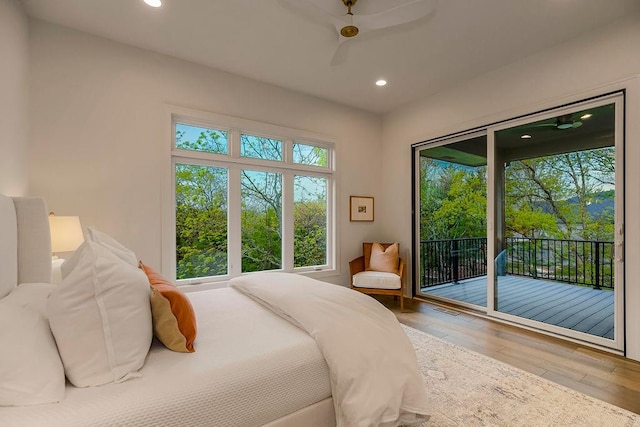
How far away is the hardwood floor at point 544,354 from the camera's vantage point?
2078mm

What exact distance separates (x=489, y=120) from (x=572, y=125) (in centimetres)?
77

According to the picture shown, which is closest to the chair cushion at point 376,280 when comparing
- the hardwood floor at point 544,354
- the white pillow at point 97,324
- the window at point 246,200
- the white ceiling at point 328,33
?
the hardwood floor at point 544,354

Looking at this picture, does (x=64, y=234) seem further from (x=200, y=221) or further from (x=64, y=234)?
(x=200, y=221)

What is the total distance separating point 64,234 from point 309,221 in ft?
8.73

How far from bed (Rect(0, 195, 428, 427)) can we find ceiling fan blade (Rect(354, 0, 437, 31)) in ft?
6.70

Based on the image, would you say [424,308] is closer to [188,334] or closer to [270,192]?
Result: [270,192]

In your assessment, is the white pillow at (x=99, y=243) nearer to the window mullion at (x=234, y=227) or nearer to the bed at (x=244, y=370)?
the bed at (x=244, y=370)

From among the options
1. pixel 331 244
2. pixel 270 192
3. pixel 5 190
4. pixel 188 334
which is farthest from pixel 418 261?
pixel 5 190

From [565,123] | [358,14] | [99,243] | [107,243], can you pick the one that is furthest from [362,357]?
[565,123]

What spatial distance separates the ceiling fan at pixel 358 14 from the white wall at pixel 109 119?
1429mm

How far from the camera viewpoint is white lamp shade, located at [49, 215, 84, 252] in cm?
226

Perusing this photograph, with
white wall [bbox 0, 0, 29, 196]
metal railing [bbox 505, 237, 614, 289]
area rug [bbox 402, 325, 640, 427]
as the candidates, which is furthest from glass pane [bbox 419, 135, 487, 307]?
white wall [bbox 0, 0, 29, 196]

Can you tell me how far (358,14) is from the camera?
243cm

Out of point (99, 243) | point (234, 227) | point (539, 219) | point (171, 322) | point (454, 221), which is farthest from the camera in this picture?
point (454, 221)
